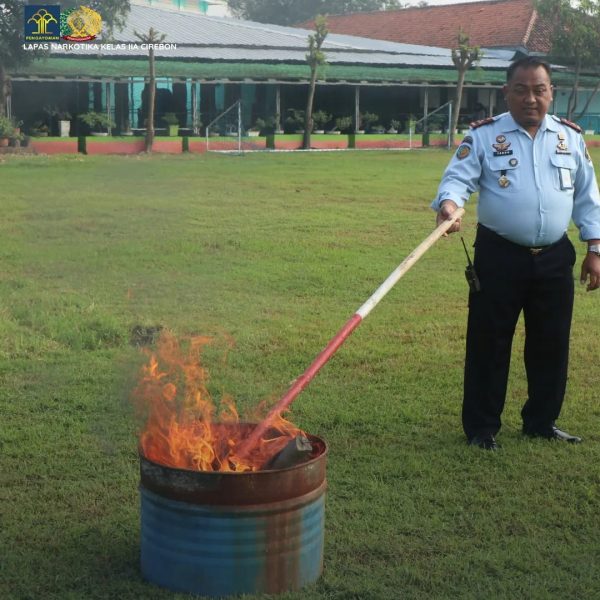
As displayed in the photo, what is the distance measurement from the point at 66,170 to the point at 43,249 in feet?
26.4

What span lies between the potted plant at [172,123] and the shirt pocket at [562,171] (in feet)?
88.1

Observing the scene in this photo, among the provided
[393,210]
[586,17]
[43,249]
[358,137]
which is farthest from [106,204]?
[586,17]

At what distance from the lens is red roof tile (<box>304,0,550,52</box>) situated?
159 ft

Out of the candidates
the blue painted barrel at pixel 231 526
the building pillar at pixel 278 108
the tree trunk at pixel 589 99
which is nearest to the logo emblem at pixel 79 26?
the building pillar at pixel 278 108

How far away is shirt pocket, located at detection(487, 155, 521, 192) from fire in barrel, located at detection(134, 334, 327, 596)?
5.78ft

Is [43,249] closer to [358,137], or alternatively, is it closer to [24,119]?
[24,119]

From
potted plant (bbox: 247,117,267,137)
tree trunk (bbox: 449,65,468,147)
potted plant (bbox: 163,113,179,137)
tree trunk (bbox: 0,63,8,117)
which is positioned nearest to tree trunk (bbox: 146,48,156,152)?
potted plant (bbox: 163,113,179,137)

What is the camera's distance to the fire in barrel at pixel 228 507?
327 cm

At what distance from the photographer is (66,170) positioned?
1847cm

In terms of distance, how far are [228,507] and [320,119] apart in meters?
32.8

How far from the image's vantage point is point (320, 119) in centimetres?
3538

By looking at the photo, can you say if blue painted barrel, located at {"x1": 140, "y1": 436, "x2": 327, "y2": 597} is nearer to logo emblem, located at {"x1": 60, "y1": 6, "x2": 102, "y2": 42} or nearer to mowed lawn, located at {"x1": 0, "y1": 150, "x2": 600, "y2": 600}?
mowed lawn, located at {"x1": 0, "y1": 150, "x2": 600, "y2": 600}


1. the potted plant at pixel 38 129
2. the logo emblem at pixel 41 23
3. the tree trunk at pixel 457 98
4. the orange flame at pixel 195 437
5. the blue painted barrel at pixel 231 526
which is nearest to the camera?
the blue painted barrel at pixel 231 526

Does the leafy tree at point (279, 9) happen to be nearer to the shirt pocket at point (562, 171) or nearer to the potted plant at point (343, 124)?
the potted plant at point (343, 124)
